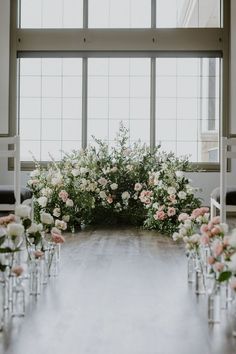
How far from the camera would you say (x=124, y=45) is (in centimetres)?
730

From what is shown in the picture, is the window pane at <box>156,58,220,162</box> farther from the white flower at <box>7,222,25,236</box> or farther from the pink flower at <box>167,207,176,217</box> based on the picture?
the white flower at <box>7,222,25,236</box>

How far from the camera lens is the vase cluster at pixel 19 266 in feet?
A: 7.27

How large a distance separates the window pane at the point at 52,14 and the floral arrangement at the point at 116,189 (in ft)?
6.76

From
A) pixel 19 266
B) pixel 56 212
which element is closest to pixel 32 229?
pixel 19 266

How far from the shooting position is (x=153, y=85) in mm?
7383

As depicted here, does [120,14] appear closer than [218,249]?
No

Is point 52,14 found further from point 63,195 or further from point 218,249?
point 218,249

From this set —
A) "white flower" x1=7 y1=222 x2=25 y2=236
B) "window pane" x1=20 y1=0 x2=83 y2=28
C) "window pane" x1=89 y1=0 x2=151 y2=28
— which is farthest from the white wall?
"white flower" x1=7 y1=222 x2=25 y2=236

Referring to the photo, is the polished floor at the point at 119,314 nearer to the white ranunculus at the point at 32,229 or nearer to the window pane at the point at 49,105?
the white ranunculus at the point at 32,229

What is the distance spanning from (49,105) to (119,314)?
5407 millimetres

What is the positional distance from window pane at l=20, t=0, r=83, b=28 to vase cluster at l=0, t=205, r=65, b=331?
4.85m

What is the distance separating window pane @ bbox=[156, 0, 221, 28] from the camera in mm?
7309

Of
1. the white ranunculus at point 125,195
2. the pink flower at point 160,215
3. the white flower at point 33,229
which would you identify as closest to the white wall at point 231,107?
the white ranunculus at point 125,195

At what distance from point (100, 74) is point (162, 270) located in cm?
434
